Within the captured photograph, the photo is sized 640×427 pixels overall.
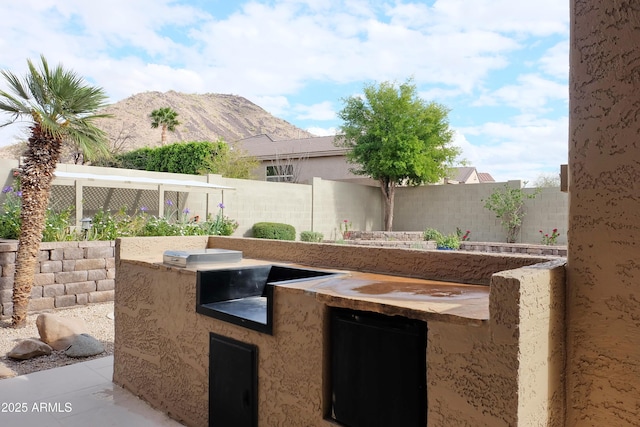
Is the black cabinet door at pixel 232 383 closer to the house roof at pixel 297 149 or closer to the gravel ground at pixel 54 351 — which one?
the gravel ground at pixel 54 351

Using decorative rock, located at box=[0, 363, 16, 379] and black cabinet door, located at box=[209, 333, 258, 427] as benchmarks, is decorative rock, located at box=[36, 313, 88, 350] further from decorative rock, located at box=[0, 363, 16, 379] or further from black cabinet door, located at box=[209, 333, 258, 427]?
black cabinet door, located at box=[209, 333, 258, 427]

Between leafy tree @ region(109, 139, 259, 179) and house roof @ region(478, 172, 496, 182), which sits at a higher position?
house roof @ region(478, 172, 496, 182)

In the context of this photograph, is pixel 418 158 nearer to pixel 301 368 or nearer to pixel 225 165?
pixel 225 165

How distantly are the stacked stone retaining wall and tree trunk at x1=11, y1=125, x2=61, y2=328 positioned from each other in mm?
630

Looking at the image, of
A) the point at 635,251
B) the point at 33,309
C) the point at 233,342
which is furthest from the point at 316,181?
the point at 635,251

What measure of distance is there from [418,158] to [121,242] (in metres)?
14.2

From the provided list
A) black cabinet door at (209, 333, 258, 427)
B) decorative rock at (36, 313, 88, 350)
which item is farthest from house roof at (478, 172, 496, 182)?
black cabinet door at (209, 333, 258, 427)

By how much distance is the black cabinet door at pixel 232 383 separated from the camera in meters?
2.95

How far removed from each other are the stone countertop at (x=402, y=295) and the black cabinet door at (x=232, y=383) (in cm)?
65

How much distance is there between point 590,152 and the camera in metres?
2.05

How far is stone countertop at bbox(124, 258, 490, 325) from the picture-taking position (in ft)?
6.52

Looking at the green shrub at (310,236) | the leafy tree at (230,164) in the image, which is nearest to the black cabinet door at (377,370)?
the green shrub at (310,236)

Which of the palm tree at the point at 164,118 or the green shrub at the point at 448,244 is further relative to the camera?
the palm tree at the point at 164,118

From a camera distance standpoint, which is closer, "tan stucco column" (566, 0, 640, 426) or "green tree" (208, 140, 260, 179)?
"tan stucco column" (566, 0, 640, 426)
